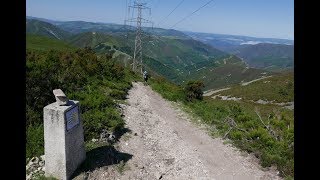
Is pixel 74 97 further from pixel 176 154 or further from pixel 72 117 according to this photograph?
pixel 72 117

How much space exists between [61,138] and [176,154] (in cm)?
413

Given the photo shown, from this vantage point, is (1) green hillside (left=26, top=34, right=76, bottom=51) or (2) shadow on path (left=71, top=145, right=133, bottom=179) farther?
(1) green hillside (left=26, top=34, right=76, bottom=51)

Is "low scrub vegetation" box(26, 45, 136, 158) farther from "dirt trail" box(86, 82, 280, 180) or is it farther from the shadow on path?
the shadow on path

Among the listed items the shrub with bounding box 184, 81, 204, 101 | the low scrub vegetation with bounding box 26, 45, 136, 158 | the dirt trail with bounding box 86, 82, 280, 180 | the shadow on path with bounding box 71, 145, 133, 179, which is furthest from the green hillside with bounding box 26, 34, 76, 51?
the shadow on path with bounding box 71, 145, 133, 179

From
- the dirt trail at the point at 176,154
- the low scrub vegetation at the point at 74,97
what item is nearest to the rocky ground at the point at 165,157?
the dirt trail at the point at 176,154


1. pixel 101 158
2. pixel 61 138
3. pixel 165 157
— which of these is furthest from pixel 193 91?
pixel 61 138

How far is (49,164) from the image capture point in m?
8.82

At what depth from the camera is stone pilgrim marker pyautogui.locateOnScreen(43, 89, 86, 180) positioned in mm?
8484

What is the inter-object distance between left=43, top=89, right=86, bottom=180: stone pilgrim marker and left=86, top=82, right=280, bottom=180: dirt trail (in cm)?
82
